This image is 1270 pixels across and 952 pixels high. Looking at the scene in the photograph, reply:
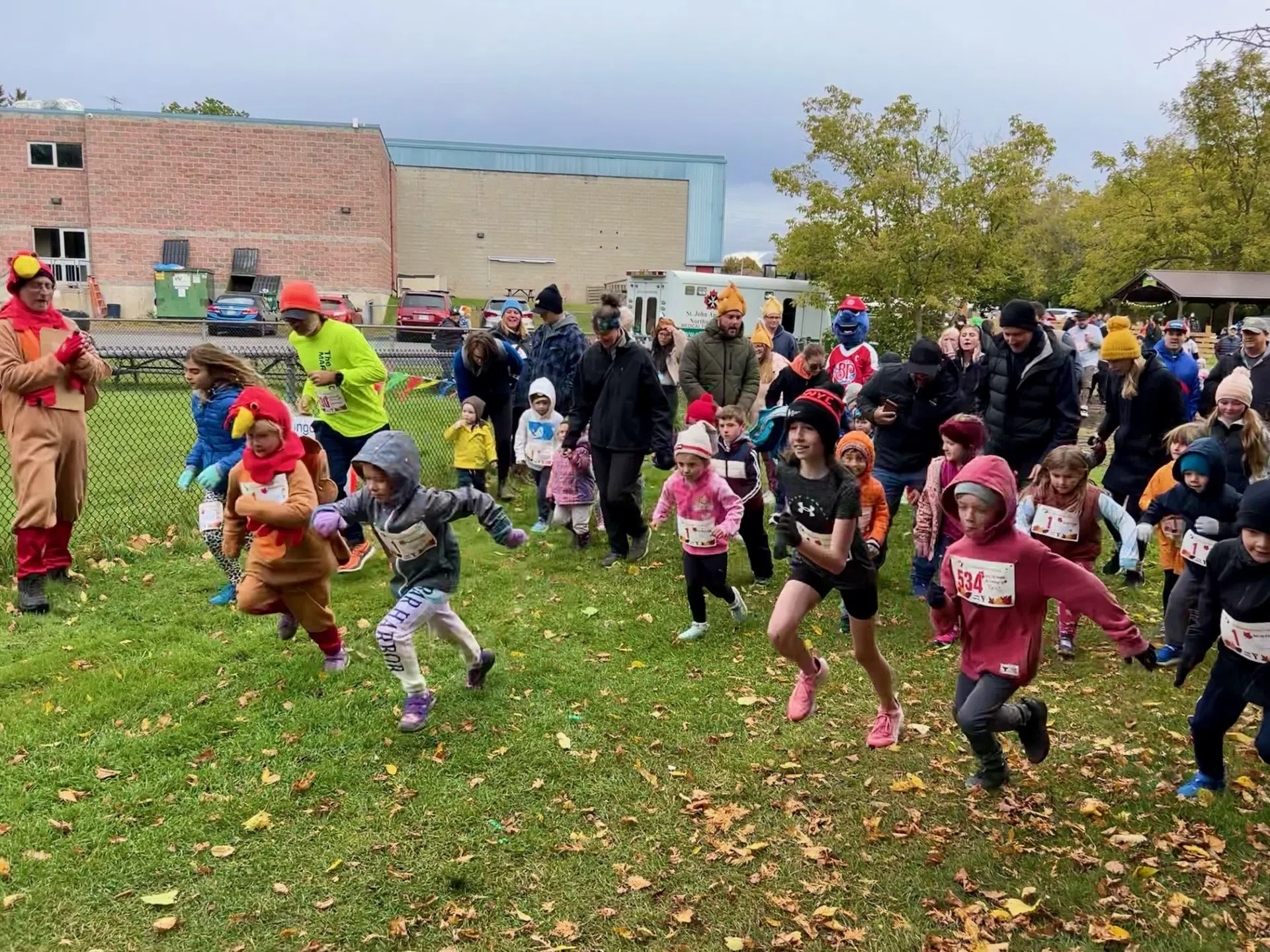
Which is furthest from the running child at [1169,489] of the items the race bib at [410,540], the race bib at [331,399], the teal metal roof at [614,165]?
the teal metal roof at [614,165]

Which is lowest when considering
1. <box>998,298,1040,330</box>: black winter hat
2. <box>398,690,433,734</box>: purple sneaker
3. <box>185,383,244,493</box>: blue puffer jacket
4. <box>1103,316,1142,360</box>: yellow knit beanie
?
<box>398,690,433,734</box>: purple sneaker

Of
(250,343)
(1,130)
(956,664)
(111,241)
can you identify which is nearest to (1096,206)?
(250,343)

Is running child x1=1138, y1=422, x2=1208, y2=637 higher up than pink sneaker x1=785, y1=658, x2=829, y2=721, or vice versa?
running child x1=1138, y1=422, x2=1208, y2=637

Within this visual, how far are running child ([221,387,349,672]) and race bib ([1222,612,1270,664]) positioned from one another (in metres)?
4.41

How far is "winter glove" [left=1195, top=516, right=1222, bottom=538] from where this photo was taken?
4.76 m

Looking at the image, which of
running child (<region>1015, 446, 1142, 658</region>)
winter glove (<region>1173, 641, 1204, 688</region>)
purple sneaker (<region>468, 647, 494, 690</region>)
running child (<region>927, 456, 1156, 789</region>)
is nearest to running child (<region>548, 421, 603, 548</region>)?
purple sneaker (<region>468, 647, 494, 690</region>)

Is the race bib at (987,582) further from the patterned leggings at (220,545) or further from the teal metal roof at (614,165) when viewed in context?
the teal metal roof at (614,165)

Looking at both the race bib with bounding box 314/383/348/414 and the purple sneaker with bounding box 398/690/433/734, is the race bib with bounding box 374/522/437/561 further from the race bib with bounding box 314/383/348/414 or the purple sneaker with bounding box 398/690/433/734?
the race bib with bounding box 314/383/348/414

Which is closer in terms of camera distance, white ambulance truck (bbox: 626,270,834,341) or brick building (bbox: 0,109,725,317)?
white ambulance truck (bbox: 626,270,834,341)

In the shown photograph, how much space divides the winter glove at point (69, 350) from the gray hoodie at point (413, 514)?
287cm

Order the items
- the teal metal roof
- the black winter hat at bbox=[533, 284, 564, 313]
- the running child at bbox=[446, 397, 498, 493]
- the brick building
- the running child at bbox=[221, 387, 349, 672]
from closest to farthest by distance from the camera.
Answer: the running child at bbox=[221, 387, 349, 672] < the black winter hat at bbox=[533, 284, 564, 313] < the running child at bbox=[446, 397, 498, 493] < the brick building < the teal metal roof

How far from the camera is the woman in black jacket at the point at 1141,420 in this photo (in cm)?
656

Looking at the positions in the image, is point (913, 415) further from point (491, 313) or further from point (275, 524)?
point (491, 313)

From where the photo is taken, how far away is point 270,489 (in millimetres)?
5012
